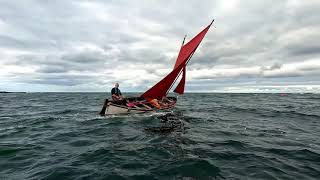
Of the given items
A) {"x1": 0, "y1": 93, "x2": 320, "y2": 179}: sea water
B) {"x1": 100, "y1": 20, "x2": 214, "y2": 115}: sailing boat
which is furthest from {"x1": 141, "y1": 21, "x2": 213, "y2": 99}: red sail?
{"x1": 0, "y1": 93, "x2": 320, "y2": 179}: sea water

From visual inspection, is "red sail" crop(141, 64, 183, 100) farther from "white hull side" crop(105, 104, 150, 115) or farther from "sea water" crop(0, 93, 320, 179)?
"sea water" crop(0, 93, 320, 179)

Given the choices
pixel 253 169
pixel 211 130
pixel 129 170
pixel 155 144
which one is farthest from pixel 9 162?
pixel 211 130

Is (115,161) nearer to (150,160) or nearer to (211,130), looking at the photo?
(150,160)

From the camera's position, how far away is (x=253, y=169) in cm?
996

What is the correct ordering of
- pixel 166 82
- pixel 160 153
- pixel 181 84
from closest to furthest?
pixel 160 153, pixel 166 82, pixel 181 84

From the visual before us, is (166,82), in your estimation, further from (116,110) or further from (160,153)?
(160,153)

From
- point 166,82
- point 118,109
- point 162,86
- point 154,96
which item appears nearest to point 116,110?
point 118,109

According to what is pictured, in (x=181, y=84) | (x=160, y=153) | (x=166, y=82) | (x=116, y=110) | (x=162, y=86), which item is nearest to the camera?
(x=160, y=153)

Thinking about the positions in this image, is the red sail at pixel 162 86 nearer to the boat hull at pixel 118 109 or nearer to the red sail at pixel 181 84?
the boat hull at pixel 118 109

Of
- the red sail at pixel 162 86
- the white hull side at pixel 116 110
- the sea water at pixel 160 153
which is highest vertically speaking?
the red sail at pixel 162 86

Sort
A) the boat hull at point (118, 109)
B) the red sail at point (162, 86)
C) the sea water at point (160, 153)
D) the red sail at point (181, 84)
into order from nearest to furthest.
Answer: the sea water at point (160, 153), the red sail at point (162, 86), the boat hull at point (118, 109), the red sail at point (181, 84)

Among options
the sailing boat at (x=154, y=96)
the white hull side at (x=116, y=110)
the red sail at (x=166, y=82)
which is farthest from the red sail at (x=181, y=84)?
the white hull side at (x=116, y=110)

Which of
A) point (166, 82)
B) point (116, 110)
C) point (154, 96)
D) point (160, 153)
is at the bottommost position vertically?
point (160, 153)

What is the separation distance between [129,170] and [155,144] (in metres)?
4.39
